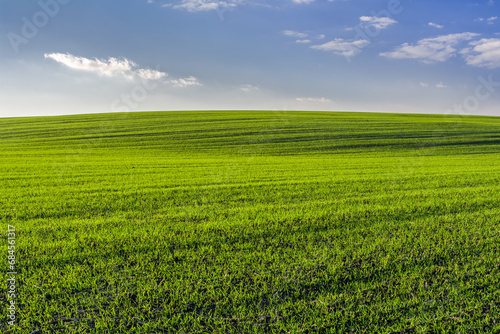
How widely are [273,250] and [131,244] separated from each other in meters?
2.84

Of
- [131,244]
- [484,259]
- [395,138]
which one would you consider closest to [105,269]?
[131,244]

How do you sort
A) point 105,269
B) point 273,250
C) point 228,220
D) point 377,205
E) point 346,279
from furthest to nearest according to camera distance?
point 377,205, point 228,220, point 273,250, point 105,269, point 346,279

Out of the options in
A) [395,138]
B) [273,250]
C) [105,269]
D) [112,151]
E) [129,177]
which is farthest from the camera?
[395,138]

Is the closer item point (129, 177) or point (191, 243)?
point (191, 243)

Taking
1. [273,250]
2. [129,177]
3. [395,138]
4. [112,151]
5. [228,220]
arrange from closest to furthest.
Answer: [273,250] → [228,220] → [129,177] → [112,151] → [395,138]

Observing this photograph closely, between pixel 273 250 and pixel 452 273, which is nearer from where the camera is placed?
pixel 452 273

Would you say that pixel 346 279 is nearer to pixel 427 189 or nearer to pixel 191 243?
pixel 191 243

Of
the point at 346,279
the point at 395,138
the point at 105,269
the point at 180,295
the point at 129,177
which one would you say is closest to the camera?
the point at 180,295

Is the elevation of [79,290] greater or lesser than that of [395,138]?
lesser

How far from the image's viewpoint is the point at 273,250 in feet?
19.4

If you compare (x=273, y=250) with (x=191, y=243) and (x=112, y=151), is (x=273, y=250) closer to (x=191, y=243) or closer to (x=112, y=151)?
(x=191, y=243)

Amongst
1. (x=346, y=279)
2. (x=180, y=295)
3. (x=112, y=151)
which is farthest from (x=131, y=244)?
(x=112, y=151)

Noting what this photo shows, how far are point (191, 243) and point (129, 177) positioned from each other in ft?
32.8

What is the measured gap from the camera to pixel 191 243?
20.6 feet
